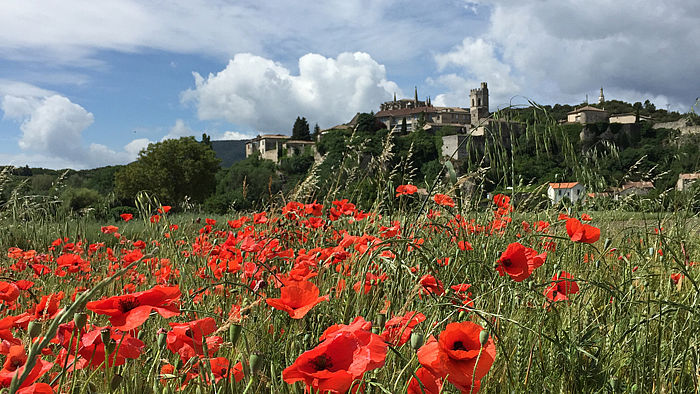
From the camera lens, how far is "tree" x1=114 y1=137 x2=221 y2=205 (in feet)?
104

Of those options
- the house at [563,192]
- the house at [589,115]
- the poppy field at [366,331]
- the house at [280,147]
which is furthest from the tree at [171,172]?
the house at [589,115]

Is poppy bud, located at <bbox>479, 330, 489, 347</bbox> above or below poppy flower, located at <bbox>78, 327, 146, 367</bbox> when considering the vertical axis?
above

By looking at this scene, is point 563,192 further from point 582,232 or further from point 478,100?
point 478,100

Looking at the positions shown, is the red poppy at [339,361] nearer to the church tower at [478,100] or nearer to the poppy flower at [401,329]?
the poppy flower at [401,329]

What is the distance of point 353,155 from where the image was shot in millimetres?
3557

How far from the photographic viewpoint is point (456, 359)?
0.62 meters

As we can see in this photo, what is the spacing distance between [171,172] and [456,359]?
3388cm

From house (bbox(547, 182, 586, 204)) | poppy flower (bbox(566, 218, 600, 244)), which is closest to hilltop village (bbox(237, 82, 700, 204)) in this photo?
→ house (bbox(547, 182, 586, 204))

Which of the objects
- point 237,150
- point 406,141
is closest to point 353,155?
point 406,141

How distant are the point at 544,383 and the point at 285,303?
0.55 m

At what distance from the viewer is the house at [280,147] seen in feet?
202

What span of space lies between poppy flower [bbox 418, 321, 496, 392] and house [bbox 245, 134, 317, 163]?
2205 inches

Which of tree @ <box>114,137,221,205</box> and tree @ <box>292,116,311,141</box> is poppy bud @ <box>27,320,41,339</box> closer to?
tree @ <box>114,137,221,205</box>

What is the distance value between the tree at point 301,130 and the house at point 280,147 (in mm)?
1250
